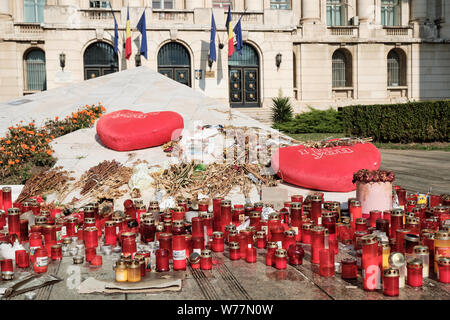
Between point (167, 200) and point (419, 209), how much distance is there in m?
4.07

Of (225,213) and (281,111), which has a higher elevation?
(281,111)

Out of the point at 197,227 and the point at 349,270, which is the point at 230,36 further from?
the point at 349,270

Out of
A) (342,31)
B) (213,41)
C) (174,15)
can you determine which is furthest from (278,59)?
(342,31)

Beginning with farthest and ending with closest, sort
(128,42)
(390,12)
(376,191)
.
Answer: (390,12)
(128,42)
(376,191)

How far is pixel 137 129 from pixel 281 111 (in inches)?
643

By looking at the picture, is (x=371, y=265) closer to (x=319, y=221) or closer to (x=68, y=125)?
(x=319, y=221)

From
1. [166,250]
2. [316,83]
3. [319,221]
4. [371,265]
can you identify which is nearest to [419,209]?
[319,221]

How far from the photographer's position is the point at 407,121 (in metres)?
21.0

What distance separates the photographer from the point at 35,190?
29.1 ft

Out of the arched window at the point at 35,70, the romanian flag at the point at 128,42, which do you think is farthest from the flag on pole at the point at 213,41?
the arched window at the point at 35,70

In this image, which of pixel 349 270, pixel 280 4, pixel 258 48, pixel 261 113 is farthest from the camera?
pixel 280 4

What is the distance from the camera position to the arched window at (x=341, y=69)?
103 ft

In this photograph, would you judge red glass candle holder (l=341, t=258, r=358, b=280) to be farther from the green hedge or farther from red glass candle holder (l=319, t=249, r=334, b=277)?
the green hedge

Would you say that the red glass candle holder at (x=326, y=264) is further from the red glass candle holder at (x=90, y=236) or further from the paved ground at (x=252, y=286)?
the red glass candle holder at (x=90, y=236)
